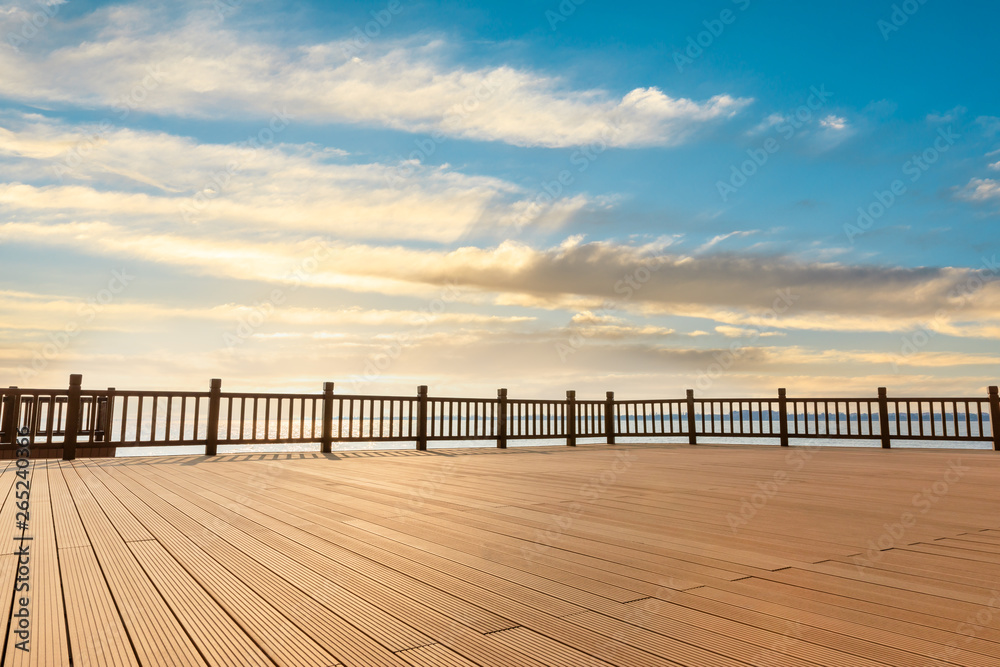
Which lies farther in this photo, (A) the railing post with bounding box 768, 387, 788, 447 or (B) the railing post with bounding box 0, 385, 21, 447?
(A) the railing post with bounding box 768, 387, 788, 447

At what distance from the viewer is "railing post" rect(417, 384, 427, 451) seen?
33.5 ft

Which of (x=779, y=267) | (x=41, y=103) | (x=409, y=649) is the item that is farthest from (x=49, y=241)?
(x=779, y=267)

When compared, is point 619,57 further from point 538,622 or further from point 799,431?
point 538,622

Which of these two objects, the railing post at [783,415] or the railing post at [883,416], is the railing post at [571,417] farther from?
the railing post at [883,416]

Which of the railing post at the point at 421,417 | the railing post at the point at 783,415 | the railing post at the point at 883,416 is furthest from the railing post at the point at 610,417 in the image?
the railing post at the point at 883,416

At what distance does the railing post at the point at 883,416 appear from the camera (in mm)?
10172

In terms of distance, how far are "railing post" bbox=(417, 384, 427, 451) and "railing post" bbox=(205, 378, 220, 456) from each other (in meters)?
3.30

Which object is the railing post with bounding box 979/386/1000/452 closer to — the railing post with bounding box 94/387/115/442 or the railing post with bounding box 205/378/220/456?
the railing post with bounding box 205/378/220/456

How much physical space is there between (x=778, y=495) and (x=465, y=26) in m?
8.34

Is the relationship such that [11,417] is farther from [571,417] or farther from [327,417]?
[571,417]

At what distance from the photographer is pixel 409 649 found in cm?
132

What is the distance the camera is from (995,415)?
9625 mm

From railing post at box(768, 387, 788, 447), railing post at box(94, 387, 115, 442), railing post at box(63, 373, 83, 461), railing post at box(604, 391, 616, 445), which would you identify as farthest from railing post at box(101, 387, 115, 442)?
railing post at box(768, 387, 788, 447)

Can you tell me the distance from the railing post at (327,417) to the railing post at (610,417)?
5881mm
